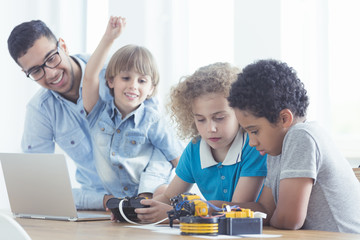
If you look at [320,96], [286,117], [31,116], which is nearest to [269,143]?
[286,117]

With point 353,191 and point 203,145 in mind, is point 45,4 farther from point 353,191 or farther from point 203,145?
point 353,191

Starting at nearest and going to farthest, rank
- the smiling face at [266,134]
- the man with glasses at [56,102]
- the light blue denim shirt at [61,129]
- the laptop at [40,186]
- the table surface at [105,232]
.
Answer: the table surface at [105,232]
the smiling face at [266,134]
the laptop at [40,186]
the man with glasses at [56,102]
the light blue denim shirt at [61,129]

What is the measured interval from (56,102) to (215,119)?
2.60 ft

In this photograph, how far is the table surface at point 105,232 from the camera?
3.02 ft

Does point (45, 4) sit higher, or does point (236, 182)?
point (45, 4)

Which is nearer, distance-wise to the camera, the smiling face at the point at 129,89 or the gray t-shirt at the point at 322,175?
the gray t-shirt at the point at 322,175

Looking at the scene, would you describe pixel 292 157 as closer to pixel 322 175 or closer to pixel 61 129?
pixel 322 175

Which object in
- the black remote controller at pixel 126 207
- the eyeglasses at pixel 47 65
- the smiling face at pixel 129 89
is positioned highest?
the eyeglasses at pixel 47 65

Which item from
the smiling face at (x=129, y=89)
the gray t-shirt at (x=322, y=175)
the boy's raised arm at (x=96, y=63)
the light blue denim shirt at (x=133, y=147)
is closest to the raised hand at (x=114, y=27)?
the boy's raised arm at (x=96, y=63)

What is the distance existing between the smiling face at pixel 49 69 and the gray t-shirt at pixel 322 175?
1.01 metres

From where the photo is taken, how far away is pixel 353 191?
1177 millimetres

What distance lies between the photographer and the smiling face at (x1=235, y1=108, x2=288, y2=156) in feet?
3.90

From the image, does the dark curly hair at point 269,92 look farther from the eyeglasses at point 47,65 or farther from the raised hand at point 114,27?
the eyeglasses at point 47,65

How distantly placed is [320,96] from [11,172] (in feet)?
4.23
